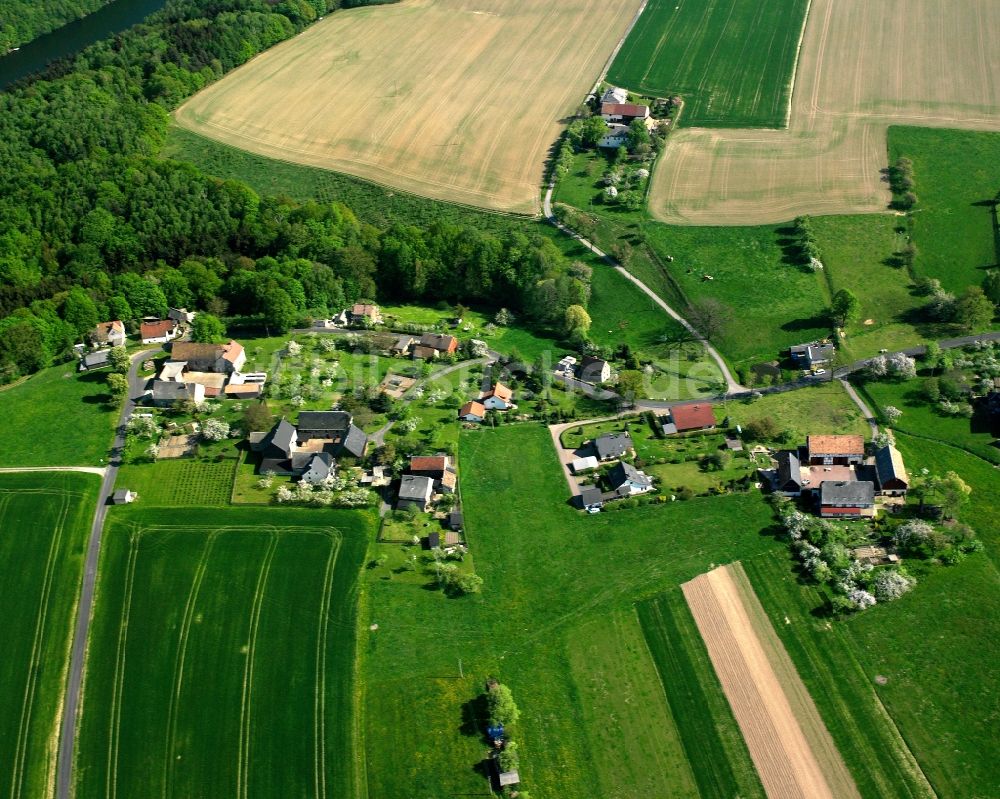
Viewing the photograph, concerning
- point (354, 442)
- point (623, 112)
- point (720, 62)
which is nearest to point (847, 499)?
point (354, 442)

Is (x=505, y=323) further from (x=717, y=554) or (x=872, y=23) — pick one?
(x=872, y=23)

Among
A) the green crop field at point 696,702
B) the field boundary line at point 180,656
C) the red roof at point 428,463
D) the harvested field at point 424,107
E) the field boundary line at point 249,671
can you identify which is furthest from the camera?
the harvested field at point 424,107

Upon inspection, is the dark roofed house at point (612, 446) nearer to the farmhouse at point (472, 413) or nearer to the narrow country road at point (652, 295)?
the farmhouse at point (472, 413)

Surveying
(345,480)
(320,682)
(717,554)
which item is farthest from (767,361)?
(320,682)

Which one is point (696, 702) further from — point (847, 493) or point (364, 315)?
point (364, 315)

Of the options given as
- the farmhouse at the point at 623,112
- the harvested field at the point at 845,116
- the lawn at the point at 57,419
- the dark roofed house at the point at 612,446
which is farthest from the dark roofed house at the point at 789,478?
the farmhouse at the point at 623,112

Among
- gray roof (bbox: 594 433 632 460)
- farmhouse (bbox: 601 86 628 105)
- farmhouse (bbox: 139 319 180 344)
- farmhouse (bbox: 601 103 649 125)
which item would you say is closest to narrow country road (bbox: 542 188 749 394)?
gray roof (bbox: 594 433 632 460)
